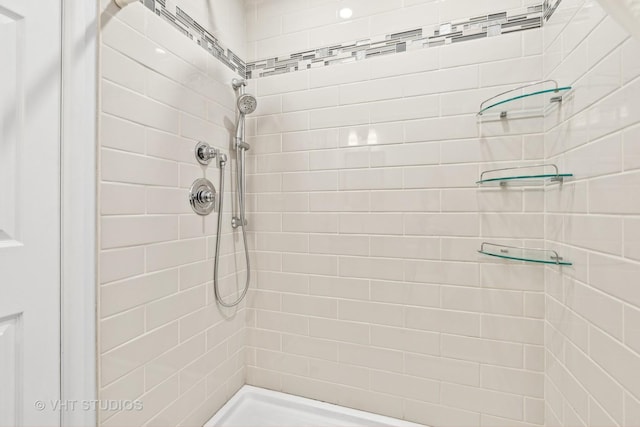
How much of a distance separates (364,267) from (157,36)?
1207 millimetres

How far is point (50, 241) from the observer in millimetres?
790

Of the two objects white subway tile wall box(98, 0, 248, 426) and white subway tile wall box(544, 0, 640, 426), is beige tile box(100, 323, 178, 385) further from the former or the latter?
white subway tile wall box(544, 0, 640, 426)

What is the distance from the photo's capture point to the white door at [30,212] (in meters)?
0.71

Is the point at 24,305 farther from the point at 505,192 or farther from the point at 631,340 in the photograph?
the point at 505,192

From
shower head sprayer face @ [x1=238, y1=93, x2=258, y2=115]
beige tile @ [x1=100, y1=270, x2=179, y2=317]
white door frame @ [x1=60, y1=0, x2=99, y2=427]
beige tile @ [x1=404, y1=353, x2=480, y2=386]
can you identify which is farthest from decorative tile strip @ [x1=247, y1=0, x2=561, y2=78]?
beige tile @ [x1=404, y1=353, x2=480, y2=386]

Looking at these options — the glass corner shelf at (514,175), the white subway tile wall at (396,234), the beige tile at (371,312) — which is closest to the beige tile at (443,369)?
the white subway tile wall at (396,234)

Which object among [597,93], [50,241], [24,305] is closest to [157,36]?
[50,241]

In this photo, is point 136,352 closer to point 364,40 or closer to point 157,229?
point 157,229

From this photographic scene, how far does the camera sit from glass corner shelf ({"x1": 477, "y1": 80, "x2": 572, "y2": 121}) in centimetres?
109

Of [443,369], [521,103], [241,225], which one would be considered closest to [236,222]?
[241,225]

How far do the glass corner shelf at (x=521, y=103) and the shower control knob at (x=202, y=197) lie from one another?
45.5 inches

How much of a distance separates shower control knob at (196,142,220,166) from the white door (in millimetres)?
471

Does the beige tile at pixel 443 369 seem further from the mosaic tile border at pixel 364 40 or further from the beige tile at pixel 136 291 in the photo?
the mosaic tile border at pixel 364 40

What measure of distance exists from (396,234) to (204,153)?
89cm
